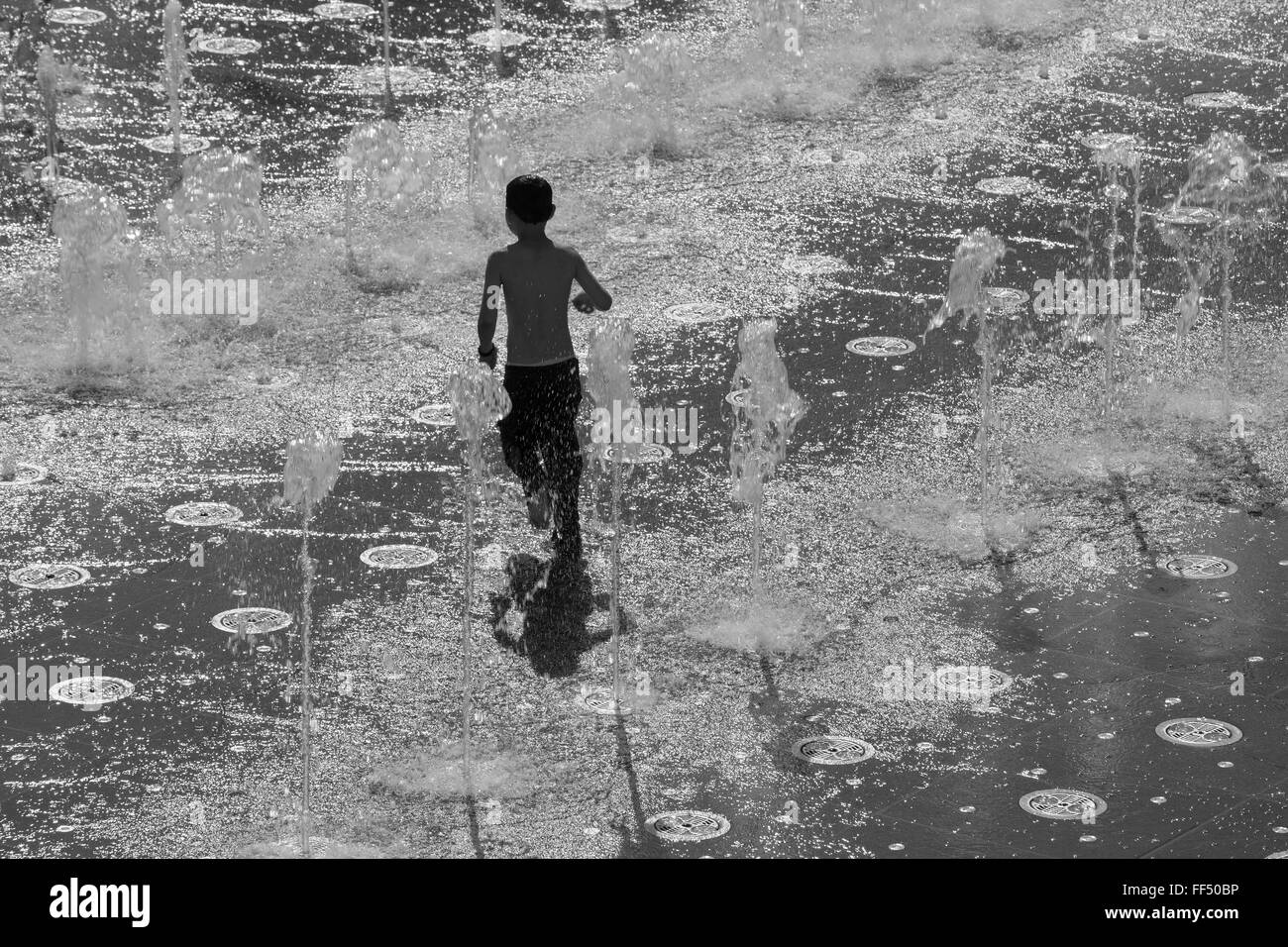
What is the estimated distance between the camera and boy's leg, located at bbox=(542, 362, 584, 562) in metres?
9.30

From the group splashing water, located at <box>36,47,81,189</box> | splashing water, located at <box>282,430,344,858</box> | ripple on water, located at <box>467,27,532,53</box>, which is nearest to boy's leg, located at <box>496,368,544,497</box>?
splashing water, located at <box>282,430,344,858</box>

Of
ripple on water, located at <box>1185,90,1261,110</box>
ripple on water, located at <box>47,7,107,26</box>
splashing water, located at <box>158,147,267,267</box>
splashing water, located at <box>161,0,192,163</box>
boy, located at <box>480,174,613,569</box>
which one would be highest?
ripple on water, located at <box>47,7,107,26</box>

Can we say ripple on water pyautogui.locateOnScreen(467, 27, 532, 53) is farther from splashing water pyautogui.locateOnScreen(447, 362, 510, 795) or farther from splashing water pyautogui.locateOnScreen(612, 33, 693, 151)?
splashing water pyautogui.locateOnScreen(447, 362, 510, 795)

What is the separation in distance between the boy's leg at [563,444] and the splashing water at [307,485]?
1.01 metres

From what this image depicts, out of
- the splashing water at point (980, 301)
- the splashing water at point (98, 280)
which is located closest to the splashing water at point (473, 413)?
the splashing water at point (98, 280)

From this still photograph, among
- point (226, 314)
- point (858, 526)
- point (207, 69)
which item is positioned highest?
point (207, 69)

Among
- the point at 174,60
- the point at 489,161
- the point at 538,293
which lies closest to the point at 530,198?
the point at 538,293

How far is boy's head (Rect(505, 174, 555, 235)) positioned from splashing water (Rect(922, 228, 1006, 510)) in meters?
2.35

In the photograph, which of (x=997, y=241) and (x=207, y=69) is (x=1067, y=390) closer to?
(x=997, y=241)

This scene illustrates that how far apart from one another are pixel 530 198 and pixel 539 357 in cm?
65

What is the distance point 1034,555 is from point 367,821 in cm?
330

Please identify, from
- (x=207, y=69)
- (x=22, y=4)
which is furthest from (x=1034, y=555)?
(x=22, y=4)

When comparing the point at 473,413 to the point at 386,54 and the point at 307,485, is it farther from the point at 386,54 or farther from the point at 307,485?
the point at 386,54
